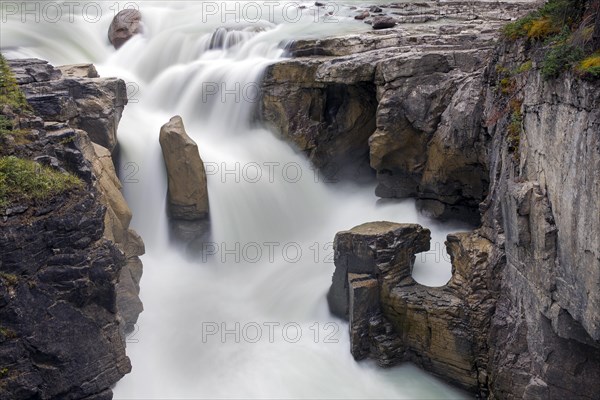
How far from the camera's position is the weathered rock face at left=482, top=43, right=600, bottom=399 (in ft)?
25.4

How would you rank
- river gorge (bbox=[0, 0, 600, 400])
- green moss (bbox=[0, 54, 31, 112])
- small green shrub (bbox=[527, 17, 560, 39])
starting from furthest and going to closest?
green moss (bbox=[0, 54, 31, 112])
small green shrub (bbox=[527, 17, 560, 39])
river gorge (bbox=[0, 0, 600, 400])

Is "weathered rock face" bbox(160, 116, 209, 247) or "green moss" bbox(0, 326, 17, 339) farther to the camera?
"weathered rock face" bbox(160, 116, 209, 247)

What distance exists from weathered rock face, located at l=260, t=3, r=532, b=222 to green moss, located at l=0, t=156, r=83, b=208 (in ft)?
24.4

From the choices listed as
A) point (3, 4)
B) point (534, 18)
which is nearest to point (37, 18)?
point (3, 4)

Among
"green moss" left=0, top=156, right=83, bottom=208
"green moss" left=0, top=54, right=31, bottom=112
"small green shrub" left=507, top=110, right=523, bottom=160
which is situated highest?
"green moss" left=0, top=54, right=31, bottom=112

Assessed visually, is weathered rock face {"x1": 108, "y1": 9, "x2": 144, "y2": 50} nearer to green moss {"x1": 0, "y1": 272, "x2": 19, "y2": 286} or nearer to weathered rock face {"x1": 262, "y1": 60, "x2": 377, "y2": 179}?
weathered rock face {"x1": 262, "y1": 60, "x2": 377, "y2": 179}

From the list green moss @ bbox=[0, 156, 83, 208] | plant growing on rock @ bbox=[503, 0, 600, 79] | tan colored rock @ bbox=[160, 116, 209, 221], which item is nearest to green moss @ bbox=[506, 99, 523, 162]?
plant growing on rock @ bbox=[503, 0, 600, 79]

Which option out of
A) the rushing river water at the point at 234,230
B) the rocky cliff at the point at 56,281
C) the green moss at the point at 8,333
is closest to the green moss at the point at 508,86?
the rushing river water at the point at 234,230

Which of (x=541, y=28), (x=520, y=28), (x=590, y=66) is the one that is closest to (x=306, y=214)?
(x=520, y=28)

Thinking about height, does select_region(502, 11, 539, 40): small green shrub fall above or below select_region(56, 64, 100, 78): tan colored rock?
above

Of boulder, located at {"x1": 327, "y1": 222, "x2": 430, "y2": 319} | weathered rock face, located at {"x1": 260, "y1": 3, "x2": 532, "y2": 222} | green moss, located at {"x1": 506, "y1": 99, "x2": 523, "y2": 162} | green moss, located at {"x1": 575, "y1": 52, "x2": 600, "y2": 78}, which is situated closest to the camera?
green moss, located at {"x1": 575, "y1": 52, "x2": 600, "y2": 78}

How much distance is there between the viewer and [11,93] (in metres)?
10.5

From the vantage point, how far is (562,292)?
8.56 metres

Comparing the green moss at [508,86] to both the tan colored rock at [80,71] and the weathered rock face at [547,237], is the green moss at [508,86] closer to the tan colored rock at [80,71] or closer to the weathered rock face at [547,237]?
the weathered rock face at [547,237]
